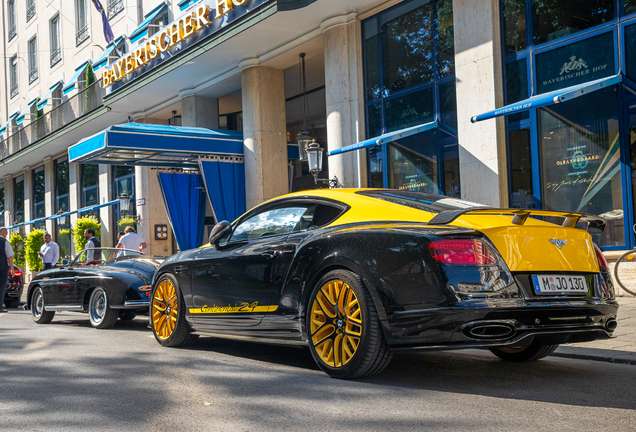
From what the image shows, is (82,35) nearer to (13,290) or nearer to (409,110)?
(13,290)

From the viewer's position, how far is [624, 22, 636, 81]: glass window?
10.1 meters

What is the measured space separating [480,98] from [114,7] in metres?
17.4

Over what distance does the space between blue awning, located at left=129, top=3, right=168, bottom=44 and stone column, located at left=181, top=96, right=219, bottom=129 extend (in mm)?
2969

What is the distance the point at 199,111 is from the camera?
794 inches

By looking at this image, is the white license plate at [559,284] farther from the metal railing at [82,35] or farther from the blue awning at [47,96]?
the blue awning at [47,96]

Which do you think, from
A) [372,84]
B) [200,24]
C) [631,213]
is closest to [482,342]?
[631,213]

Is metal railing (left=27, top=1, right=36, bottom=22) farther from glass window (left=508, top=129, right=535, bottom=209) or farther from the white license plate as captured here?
the white license plate

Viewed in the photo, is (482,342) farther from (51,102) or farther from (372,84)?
(51,102)

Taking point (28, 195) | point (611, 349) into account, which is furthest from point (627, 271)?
point (28, 195)

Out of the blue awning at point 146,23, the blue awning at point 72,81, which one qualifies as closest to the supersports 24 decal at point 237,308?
the blue awning at point 146,23

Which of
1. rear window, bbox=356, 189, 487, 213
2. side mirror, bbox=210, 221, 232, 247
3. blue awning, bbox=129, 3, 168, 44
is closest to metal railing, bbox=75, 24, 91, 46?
blue awning, bbox=129, 3, 168, 44

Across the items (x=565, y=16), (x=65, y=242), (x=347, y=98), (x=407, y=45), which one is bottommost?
(x=65, y=242)

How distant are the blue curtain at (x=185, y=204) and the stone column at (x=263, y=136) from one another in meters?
1.59

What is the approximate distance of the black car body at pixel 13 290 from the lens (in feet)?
49.5
